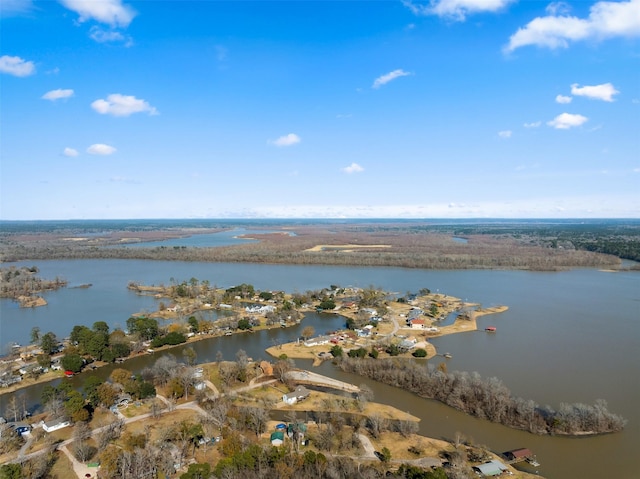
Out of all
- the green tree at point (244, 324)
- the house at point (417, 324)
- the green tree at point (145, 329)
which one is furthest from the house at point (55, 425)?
the house at point (417, 324)

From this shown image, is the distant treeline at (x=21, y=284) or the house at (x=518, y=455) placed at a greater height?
the distant treeline at (x=21, y=284)

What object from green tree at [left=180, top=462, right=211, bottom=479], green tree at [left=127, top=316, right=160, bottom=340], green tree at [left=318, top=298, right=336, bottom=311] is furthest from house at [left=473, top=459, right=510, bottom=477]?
green tree at [left=318, top=298, right=336, bottom=311]

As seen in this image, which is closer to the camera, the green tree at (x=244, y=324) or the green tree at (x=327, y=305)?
the green tree at (x=244, y=324)

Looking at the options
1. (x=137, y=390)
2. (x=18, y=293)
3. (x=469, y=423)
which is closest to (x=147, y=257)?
(x=18, y=293)

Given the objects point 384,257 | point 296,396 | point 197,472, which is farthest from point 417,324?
point 384,257

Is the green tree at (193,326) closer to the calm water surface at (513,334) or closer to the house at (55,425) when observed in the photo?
the calm water surface at (513,334)
